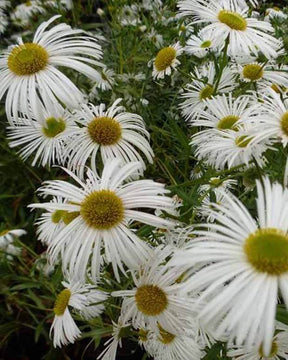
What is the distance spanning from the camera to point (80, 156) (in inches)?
56.3

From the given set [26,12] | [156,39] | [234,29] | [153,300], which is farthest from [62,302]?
[26,12]

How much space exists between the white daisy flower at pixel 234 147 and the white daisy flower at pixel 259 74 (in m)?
0.46

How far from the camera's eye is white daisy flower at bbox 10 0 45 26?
3905mm

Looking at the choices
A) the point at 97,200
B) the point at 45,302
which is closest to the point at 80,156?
the point at 97,200

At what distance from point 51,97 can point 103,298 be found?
587mm

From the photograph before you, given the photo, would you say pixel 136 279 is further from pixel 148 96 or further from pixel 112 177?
pixel 148 96

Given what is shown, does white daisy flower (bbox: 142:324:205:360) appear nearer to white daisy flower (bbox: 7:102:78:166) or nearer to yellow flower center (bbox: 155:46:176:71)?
white daisy flower (bbox: 7:102:78:166)

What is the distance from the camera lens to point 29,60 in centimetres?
138

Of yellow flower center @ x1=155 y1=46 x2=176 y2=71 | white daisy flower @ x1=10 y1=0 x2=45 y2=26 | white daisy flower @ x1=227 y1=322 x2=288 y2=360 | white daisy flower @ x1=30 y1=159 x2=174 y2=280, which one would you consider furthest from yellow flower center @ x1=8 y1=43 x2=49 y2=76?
white daisy flower @ x1=10 y1=0 x2=45 y2=26

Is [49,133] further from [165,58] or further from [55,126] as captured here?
[165,58]

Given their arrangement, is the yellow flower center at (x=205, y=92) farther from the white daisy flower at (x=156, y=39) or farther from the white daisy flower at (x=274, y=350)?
the white daisy flower at (x=274, y=350)

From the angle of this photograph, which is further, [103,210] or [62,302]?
[62,302]

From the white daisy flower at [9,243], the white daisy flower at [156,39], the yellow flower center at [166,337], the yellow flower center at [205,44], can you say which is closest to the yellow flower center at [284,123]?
the yellow flower center at [166,337]

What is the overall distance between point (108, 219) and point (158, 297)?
0.22 metres
